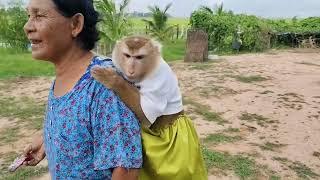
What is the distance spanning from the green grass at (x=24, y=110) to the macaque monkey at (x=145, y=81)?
14.9 feet

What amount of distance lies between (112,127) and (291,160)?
4.00 m

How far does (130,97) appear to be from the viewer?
4.80 feet

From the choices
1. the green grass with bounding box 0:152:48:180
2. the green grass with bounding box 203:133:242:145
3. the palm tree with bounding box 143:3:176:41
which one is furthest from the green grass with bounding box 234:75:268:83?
the palm tree with bounding box 143:3:176:41

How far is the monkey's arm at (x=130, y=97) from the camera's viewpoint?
1411 mm

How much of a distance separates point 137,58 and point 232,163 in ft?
9.76

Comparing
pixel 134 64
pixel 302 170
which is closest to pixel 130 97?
pixel 134 64

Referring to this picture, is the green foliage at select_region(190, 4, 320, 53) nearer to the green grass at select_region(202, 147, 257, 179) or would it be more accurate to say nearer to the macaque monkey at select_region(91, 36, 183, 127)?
the green grass at select_region(202, 147, 257, 179)

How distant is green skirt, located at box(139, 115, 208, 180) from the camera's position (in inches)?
56.1

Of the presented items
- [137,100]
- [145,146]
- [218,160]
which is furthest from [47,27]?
[218,160]

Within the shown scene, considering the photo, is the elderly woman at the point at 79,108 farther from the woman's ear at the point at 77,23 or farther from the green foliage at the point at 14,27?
the green foliage at the point at 14,27

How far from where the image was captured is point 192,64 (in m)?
12.0

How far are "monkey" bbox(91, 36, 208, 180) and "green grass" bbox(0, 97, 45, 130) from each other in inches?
189

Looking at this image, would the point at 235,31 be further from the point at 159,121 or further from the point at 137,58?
the point at 159,121

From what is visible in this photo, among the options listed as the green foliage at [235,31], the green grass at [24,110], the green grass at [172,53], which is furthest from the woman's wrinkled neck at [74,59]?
the green foliage at [235,31]
